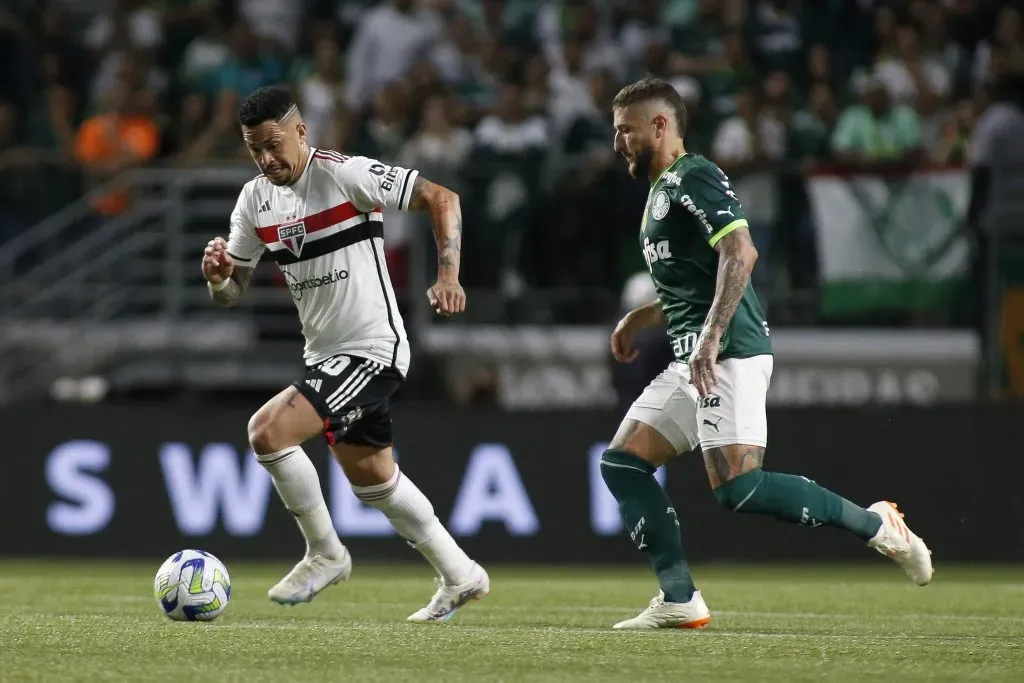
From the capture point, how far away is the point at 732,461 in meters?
6.80

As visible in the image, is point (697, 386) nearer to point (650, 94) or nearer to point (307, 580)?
point (650, 94)

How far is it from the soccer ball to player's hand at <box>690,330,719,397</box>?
2.25 metres

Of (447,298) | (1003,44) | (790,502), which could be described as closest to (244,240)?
(447,298)

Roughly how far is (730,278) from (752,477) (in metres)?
0.81

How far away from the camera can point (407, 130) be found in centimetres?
1420

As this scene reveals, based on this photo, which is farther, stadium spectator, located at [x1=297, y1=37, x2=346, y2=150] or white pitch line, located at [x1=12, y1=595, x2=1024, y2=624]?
stadium spectator, located at [x1=297, y1=37, x2=346, y2=150]

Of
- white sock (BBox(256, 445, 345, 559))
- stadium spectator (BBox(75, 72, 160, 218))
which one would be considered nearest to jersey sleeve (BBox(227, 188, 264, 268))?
white sock (BBox(256, 445, 345, 559))

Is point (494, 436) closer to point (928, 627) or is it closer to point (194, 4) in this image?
point (928, 627)

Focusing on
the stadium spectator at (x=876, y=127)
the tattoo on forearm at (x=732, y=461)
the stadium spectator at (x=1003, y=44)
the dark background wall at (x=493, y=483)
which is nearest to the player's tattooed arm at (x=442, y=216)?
the tattoo on forearm at (x=732, y=461)

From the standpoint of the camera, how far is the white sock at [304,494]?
7.47 m

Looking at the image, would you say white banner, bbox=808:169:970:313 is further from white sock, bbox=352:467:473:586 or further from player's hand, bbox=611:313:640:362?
white sock, bbox=352:467:473:586

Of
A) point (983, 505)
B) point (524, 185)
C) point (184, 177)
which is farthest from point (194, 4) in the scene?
point (983, 505)

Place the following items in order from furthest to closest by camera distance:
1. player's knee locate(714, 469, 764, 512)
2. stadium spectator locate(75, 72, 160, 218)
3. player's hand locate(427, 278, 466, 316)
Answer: stadium spectator locate(75, 72, 160, 218), player's hand locate(427, 278, 466, 316), player's knee locate(714, 469, 764, 512)

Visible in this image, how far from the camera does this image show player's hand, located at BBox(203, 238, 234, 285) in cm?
735
